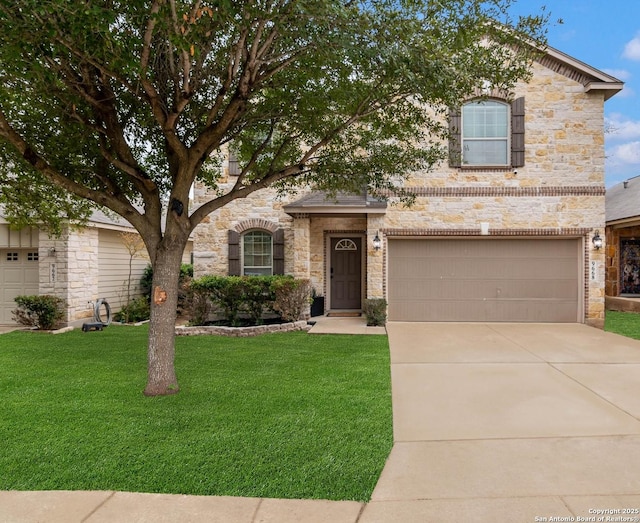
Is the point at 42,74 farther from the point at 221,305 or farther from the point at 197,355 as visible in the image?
the point at 221,305

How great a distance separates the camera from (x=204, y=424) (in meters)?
→ 4.11

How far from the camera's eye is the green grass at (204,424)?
312 centimetres

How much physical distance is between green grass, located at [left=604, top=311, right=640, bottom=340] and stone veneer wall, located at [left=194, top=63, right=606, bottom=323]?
0.53 metres

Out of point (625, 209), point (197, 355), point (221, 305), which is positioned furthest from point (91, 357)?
point (625, 209)

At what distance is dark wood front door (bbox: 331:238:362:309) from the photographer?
1167 centimetres

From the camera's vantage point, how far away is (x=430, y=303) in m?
10.9

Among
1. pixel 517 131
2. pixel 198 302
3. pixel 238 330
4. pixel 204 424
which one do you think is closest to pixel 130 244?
pixel 198 302

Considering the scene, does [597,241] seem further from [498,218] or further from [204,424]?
[204,424]


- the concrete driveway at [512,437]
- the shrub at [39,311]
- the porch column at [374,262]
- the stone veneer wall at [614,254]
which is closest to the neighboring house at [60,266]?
the shrub at [39,311]

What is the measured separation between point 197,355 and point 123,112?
4.02m

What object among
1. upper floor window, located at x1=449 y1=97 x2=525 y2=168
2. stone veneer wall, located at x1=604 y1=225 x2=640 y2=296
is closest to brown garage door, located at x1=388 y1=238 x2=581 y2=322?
upper floor window, located at x1=449 y1=97 x2=525 y2=168

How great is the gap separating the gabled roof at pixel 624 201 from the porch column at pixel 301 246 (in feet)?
32.8

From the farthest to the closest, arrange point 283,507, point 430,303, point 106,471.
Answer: point 430,303, point 106,471, point 283,507

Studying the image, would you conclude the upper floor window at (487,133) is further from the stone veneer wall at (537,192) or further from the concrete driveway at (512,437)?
the concrete driveway at (512,437)
